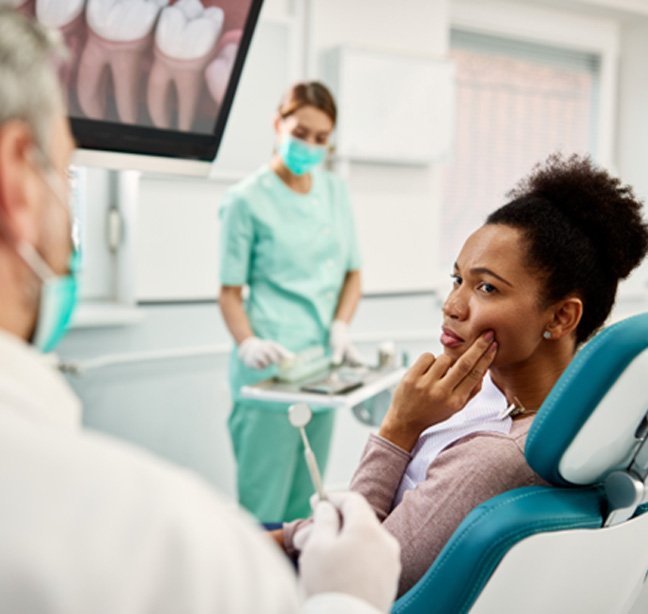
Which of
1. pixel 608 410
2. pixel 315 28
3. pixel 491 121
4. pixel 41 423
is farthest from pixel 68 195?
pixel 491 121

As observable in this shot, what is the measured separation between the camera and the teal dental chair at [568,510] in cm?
104

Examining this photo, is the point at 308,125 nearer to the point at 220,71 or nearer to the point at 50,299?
the point at 220,71

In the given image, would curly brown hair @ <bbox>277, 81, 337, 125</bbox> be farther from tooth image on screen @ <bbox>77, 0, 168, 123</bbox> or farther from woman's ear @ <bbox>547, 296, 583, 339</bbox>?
woman's ear @ <bbox>547, 296, 583, 339</bbox>

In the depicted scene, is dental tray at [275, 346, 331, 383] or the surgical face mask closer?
the surgical face mask

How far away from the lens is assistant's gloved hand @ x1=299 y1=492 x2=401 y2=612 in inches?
31.8

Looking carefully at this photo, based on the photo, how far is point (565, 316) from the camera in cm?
140

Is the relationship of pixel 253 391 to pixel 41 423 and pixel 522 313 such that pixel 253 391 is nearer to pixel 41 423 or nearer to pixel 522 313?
pixel 522 313

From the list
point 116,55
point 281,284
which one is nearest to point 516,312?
point 116,55

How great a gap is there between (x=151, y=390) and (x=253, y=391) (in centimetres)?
97

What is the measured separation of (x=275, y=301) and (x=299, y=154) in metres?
0.42

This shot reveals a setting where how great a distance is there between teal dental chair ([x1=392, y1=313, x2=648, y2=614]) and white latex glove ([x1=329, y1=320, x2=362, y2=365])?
1.44 meters

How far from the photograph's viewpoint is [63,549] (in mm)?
510

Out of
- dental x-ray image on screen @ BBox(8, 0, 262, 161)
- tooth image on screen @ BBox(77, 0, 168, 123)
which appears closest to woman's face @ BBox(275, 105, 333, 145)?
dental x-ray image on screen @ BBox(8, 0, 262, 161)

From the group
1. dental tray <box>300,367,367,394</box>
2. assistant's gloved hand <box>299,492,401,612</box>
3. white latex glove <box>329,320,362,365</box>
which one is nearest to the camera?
assistant's gloved hand <box>299,492,401,612</box>
